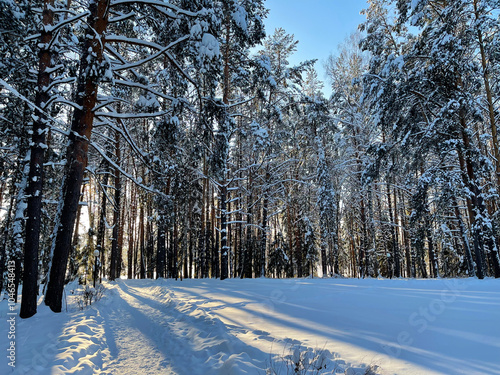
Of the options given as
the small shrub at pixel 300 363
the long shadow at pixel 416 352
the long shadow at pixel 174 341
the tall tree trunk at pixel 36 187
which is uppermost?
the tall tree trunk at pixel 36 187

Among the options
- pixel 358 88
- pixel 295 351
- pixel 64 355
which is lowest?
pixel 64 355

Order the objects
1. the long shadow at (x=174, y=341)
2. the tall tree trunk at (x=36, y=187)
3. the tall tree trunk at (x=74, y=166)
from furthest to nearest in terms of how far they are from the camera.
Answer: the tall tree trunk at (x=36, y=187) < the tall tree trunk at (x=74, y=166) < the long shadow at (x=174, y=341)

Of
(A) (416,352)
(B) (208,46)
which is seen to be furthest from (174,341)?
(B) (208,46)

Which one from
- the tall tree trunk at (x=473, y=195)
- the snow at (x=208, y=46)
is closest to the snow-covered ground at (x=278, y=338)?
the snow at (x=208, y=46)

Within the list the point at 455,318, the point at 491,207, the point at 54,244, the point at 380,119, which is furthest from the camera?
the point at 491,207

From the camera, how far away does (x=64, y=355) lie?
11.5 ft

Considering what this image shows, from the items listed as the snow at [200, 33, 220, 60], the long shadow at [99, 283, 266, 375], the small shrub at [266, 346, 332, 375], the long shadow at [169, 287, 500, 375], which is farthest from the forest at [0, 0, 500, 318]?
the long shadow at [169, 287, 500, 375]

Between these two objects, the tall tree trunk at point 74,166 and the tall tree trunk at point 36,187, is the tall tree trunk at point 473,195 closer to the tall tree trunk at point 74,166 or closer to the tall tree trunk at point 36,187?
the tall tree trunk at point 74,166

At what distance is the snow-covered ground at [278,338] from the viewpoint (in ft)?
8.75

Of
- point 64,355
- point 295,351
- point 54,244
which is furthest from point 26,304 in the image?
point 295,351

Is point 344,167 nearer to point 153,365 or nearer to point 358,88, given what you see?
point 358,88

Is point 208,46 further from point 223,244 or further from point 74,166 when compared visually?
point 223,244

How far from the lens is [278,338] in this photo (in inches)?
138

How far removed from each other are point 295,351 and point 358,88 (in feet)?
53.4
